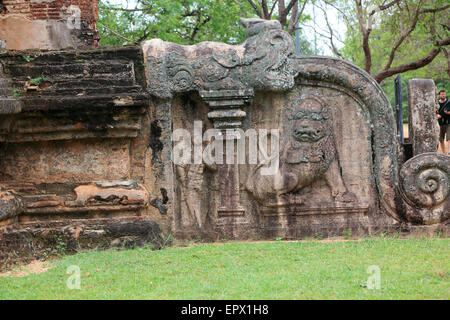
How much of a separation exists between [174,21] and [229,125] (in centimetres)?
859

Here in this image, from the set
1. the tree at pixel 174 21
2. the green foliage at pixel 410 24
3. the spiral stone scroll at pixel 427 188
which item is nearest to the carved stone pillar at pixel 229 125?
the spiral stone scroll at pixel 427 188

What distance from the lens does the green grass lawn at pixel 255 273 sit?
3959 millimetres

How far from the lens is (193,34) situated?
15703mm

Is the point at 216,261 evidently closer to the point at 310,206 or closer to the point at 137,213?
the point at 137,213

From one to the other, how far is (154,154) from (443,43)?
415 inches

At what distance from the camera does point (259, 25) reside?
630 cm

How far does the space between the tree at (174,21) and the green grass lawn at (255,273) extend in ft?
31.0

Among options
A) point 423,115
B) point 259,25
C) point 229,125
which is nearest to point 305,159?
point 229,125

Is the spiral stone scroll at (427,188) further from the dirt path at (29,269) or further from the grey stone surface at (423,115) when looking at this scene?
the dirt path at (29,269)

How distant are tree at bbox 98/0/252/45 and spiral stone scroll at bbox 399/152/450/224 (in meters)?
9.23

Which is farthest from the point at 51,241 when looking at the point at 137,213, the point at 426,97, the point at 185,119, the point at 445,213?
the point at 426,97

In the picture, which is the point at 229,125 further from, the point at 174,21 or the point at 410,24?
the point at 410,24

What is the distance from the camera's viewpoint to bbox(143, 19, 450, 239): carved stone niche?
6.13 meters

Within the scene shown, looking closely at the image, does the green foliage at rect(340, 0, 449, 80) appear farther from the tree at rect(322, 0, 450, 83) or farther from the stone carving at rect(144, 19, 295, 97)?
the stone carving at rect(144, 19, 295, 97)
